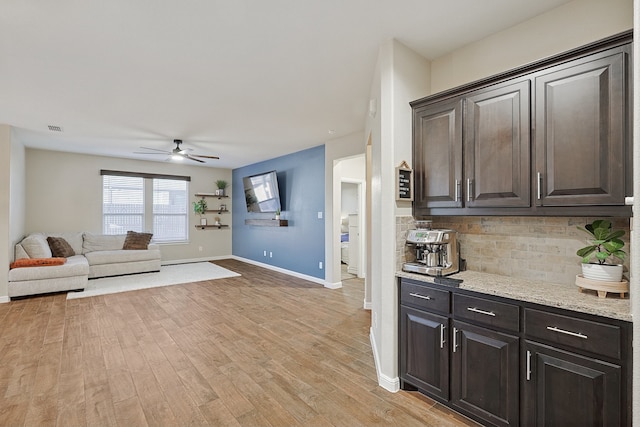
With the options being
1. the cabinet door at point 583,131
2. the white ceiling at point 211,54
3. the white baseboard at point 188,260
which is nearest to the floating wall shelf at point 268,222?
the white baseboard at point 188,260

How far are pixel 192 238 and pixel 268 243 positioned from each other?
7.83ft

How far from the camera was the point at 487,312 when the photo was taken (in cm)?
181

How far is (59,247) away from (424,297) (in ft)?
22.1

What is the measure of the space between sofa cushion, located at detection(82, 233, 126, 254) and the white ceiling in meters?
2.65

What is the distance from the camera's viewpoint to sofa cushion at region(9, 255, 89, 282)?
448 cm

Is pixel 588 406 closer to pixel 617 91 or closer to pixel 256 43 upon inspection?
pixel 617 91

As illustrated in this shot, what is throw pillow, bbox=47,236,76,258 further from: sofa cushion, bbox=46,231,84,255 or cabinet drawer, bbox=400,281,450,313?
cabinet drawer, bbox=400,281,450,313

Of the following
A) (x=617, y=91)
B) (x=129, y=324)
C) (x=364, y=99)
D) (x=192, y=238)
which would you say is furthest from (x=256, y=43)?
(x=192, y=238)

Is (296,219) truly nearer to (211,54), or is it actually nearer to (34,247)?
(211,54)

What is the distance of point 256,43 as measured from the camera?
2.33m

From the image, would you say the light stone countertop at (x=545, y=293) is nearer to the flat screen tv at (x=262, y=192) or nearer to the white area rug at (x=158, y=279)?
the flat screen tv at (x=262, y=192)

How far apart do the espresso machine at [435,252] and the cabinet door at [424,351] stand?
1.02ft

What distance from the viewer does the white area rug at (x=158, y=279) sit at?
510 centimetres

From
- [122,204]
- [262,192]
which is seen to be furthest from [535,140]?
[122,204]
